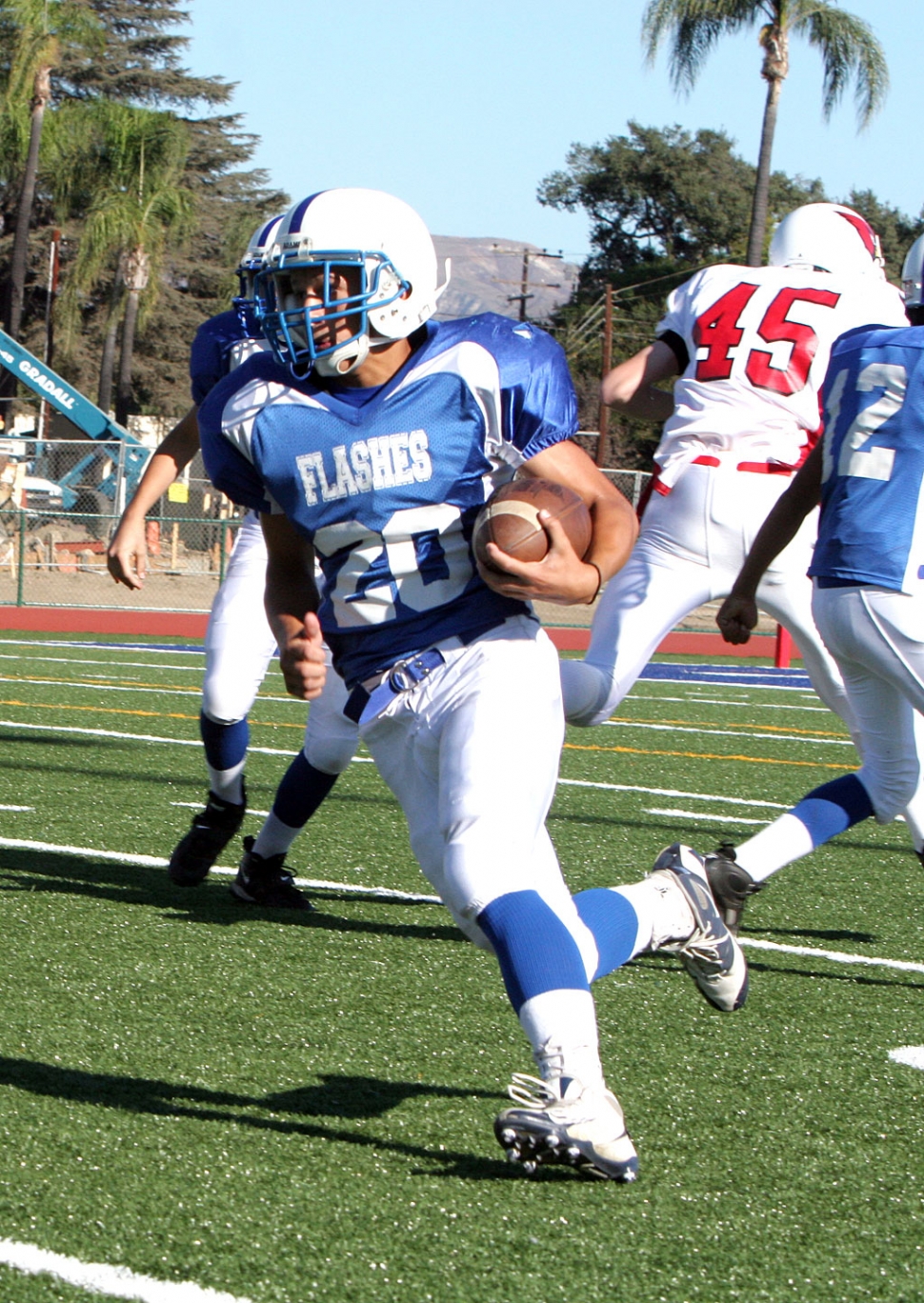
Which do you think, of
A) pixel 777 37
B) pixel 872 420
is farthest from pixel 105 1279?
pixel 777 37

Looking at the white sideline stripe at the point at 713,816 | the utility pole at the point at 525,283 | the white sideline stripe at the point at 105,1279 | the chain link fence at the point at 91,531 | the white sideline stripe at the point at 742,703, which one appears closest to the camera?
the white sideline stripe at the point at 105,1279

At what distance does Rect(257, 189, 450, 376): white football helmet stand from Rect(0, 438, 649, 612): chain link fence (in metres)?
15.3

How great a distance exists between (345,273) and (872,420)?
4.13 ft

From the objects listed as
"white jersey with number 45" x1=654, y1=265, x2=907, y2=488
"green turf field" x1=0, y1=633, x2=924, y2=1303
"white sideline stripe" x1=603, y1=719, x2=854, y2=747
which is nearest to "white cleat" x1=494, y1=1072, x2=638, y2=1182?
"green turf field" x1=0, y1=633, x2=924, y2=1303

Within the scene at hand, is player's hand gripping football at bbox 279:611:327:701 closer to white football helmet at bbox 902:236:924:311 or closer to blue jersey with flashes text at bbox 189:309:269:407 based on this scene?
blue jersey with flashes text at bbox 189:309:269:407

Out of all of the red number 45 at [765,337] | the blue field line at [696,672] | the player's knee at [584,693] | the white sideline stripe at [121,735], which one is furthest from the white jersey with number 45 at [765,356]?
the blue field line at [696,672]

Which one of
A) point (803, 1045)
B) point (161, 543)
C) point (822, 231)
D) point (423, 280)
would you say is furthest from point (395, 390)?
point (161, 543)

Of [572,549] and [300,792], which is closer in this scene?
[572,549]

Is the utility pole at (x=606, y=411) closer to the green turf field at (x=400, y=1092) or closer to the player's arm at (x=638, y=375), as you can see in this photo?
the player's arm at (x=638, y=375)

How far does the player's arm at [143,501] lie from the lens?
12.9ft

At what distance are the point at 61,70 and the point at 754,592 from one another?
50068 millimetres

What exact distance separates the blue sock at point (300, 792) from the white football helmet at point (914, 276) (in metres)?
1.91

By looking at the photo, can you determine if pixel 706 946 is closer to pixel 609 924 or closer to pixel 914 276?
pixel 609 924

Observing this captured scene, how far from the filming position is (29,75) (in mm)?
33500
